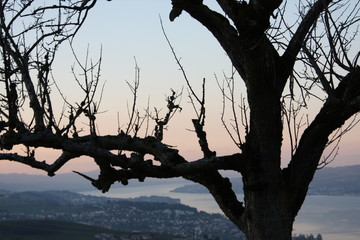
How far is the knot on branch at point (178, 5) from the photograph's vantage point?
5742 mm

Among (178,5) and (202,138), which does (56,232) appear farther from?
(178,5)

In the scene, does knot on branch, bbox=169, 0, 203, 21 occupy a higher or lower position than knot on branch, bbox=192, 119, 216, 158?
higher

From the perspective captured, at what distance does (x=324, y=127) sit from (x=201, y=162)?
1566 millimetres

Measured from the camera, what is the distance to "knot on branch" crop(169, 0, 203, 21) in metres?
5.74

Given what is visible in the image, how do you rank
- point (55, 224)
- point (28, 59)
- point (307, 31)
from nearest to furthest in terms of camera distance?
1. point (307, 31)
2. point (28, 59)
3. point (55, 224)

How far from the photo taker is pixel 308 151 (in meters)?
5.78

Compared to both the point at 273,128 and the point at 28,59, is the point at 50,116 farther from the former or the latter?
the point at 273,128

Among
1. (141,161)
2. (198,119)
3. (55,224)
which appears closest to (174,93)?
(198,119)

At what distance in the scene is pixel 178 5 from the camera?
5781mm

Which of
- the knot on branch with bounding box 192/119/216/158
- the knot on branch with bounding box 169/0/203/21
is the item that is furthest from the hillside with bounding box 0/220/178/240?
the knot on branch with bounding box 169/0/203/21

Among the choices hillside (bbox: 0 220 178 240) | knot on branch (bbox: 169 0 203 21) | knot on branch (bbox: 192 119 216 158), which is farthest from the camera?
hillside (bbox: 0 220 178 240)

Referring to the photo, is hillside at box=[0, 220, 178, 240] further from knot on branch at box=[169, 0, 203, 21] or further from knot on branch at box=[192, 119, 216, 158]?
knot on branch at box=[169, 0, 203, 21]

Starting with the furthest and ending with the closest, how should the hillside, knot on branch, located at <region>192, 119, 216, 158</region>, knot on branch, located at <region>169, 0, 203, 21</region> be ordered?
the hillside → knot on branch, located at <region>192, 119, 216, 158</region> → knot on branch, located at <region>169, 0, 203, 21</region>

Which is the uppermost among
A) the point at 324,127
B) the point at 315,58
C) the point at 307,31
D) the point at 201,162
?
the point at 307,31
